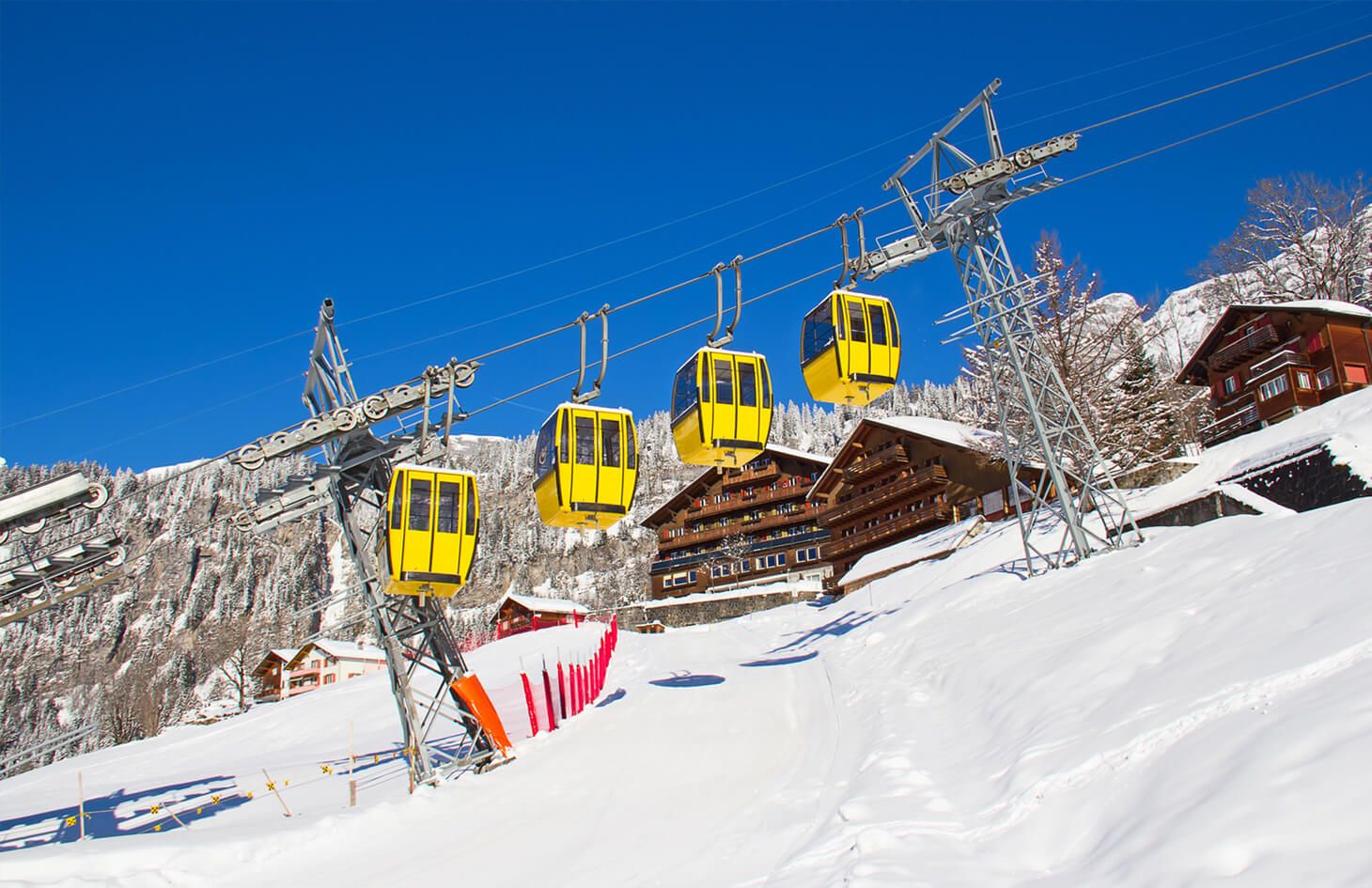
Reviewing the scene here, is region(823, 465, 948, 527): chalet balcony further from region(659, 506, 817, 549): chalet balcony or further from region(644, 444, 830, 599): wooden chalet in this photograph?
region(659, 506, 817, 549): chalet balcony

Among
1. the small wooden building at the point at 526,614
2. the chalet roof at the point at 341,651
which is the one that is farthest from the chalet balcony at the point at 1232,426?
the chalet roof at the point at 341,651

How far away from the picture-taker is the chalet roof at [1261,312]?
38.5 meters

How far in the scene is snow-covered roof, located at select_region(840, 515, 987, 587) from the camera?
4216 centimetres

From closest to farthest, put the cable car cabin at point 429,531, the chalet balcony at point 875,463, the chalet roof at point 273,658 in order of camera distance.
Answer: the cable car cabin at point 429,531, the chalet balcony at point 875,463, the chalet roof at point 273,658

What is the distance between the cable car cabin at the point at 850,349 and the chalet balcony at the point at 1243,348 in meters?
35.0

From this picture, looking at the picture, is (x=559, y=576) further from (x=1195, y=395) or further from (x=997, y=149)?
(x=997, y=149)

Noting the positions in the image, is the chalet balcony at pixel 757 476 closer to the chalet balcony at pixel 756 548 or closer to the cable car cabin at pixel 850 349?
the chalet balcony at pixel 756 548

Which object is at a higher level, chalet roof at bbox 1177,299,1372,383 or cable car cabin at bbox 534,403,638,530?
chalet roof at bbox 1177,299,1372,383

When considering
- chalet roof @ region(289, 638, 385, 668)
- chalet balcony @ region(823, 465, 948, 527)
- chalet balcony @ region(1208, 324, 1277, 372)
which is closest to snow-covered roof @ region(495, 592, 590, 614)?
chalet roof @ region(289, 638, 385, 668)

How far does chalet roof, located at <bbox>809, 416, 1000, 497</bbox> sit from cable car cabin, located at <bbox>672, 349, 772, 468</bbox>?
92.5 feet

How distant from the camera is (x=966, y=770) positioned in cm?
964

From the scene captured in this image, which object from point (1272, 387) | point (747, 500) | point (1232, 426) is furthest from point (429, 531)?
point (747, 500)

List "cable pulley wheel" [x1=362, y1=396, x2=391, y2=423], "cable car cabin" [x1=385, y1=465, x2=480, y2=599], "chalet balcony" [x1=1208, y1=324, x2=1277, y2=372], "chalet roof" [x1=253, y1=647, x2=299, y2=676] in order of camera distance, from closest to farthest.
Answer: "cable car cabin" [x1=385, y1=465, x2=480, y2=599] < "cable pulley wheel" [x1=362, y1=396, x2=391, y2=423] < "chalet balcony" [x1=1208, y1=324, x2=1277, y2=372] < "chalet roof" [x1=253, y1=647, x2=299, y2=676]

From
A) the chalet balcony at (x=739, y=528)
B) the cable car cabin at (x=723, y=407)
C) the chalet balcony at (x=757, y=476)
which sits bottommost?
the chalet balcony at (x=739, y=528)
